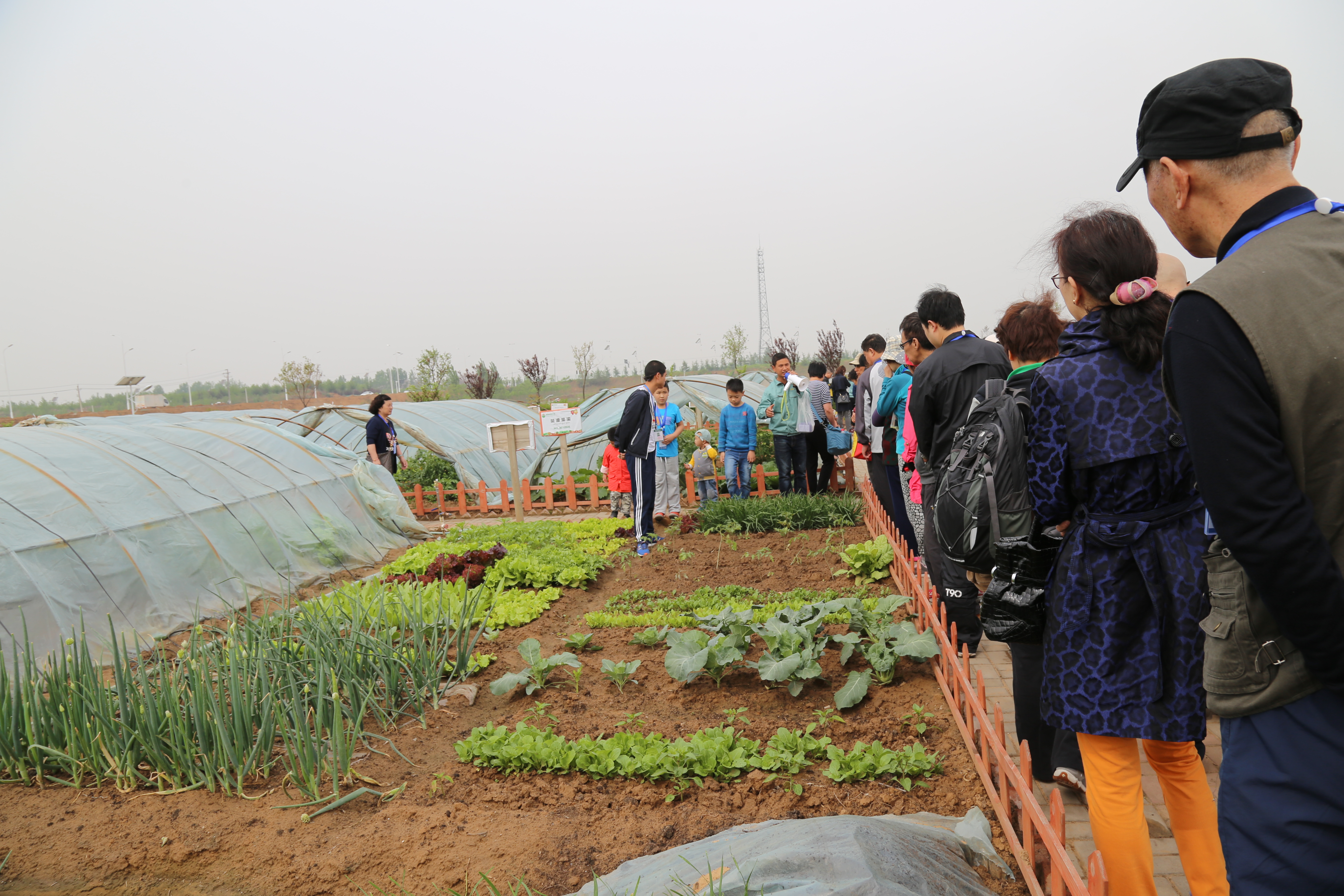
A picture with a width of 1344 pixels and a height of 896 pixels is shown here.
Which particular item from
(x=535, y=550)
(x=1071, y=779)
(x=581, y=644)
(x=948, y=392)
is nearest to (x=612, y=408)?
(x=535, y=550)

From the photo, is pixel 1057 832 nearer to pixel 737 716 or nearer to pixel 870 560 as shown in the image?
pixel 737 716

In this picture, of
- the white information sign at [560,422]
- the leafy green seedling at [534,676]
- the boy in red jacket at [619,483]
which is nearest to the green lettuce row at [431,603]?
the leafy green seedling at [534,676]

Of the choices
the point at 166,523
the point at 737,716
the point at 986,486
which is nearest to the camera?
the point at 986,486

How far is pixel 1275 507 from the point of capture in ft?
3.93

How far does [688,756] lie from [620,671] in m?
1.16

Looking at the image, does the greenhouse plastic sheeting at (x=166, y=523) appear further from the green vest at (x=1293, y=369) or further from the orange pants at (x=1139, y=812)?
the green vest at (x=1293, y=369)

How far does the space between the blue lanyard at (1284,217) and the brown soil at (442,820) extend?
2.01 metres

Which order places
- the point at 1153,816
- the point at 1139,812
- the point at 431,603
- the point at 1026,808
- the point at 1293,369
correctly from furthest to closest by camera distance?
the point at 431,603 → the point at 1153,816 → the point at 1026,808 → the point at 1139,812 → the point at 1293,369

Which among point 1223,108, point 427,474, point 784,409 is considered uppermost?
point 1223,108

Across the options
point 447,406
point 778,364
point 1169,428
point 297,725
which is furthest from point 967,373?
point 447,406

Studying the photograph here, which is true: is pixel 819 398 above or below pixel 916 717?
above

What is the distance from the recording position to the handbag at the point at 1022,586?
2.26 metres

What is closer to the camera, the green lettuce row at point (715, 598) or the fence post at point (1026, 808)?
the fence post at point (1026, 808)

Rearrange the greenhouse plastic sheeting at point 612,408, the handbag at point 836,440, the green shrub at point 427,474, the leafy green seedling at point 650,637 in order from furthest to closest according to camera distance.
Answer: the greenhouse plastic sheeting at point 612,408 → the green shrub at point 427,474 → the handbag at point 836,440 → the leafy green seedling at point 650,637
